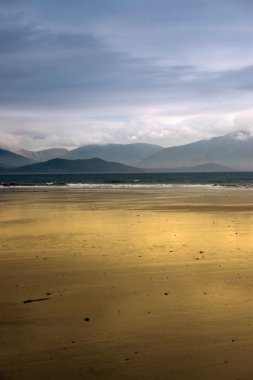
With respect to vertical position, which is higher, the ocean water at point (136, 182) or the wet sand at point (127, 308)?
the ocean water at point (136, 182)

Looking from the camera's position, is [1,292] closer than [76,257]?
Yes

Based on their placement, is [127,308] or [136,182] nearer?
[127,308]

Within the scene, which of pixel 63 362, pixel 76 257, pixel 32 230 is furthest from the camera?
pixel 32 230

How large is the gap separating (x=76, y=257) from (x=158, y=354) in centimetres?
634

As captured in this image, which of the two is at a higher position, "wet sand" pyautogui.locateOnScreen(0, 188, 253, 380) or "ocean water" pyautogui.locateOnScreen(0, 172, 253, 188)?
"ocean water" pyautogui.locateOnScreen(0, 172, 253, 188)

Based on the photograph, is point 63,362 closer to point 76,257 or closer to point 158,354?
point 158,354

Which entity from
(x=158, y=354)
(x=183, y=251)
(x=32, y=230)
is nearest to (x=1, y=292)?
(x=158, y=354)

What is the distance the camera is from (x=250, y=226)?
703 inches

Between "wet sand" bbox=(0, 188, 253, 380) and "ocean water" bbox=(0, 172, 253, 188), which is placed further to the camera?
"ocean water" bbox=(0, 172, 253, 188)

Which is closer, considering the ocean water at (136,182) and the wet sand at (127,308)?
the wet sand at (127,308)

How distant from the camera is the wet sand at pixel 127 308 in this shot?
18.3 ft

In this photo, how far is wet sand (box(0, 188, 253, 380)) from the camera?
5574 millimetres

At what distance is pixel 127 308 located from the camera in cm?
757

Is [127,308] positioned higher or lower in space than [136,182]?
lower
